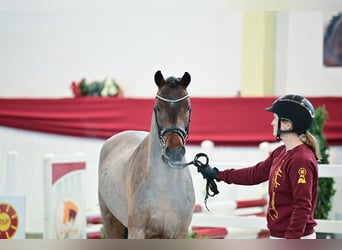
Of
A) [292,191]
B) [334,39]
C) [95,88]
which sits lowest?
[292,191]

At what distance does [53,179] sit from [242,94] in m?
2.28

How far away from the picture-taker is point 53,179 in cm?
382

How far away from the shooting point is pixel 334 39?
17.5 feet

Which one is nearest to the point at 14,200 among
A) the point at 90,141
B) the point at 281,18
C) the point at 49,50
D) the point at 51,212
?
the point at 51,212

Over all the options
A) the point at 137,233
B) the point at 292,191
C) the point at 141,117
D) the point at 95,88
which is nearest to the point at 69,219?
the point at 141,117

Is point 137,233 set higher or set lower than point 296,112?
lower

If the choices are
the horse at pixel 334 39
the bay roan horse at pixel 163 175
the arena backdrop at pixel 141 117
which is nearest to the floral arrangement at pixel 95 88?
the arena backdrop at pixel 141 117

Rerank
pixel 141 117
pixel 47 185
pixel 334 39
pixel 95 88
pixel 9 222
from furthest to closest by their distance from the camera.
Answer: pixel 334 39
pixel 95 88
pixel 141 117
pixel 47 185
pixel 9 222

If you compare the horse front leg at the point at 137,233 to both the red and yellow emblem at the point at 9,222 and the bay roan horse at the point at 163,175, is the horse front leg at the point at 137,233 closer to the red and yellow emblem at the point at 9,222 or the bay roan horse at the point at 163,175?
the bay roan horse at the point at 163,175

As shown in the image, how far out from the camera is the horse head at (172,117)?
5.75ft

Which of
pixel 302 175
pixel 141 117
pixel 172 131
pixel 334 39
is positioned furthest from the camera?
pixel 334 39

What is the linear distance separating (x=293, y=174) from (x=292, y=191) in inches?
2.0

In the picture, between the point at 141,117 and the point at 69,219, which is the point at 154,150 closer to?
the point at 69,219

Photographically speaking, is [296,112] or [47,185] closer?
[296,112]
